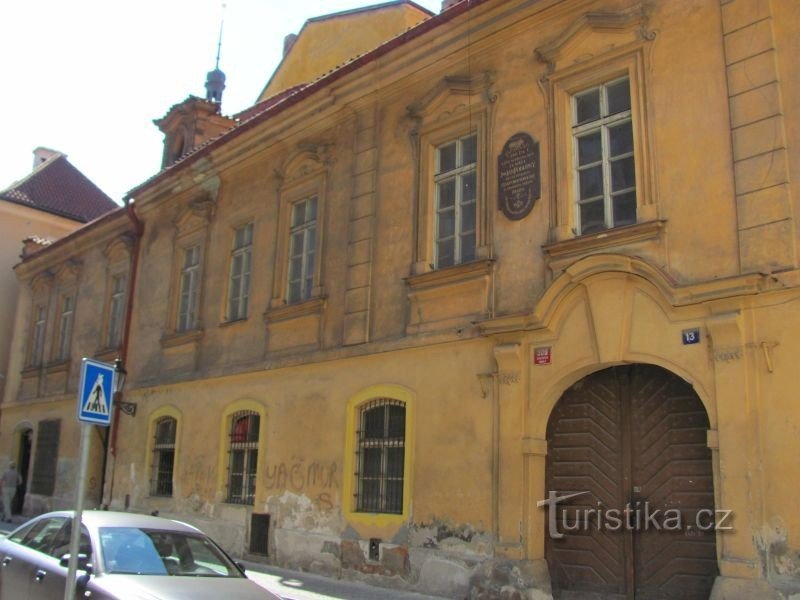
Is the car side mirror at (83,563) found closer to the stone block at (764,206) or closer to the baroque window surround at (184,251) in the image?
the stone block at (764,206)

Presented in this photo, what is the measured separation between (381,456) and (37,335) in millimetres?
14060

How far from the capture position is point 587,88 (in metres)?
9.07

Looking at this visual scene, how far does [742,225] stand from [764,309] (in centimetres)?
83

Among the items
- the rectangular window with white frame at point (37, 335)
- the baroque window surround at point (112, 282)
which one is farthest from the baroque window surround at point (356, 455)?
the rectangular window with white frame at point (37, 335)

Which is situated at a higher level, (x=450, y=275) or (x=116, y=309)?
(x=116, y=309)

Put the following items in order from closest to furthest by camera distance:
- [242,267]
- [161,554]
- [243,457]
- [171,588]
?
[171,588]
[161,554]
[243,457]
[242,267]

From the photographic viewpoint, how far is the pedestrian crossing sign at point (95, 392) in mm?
6137

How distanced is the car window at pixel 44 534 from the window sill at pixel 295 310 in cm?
516

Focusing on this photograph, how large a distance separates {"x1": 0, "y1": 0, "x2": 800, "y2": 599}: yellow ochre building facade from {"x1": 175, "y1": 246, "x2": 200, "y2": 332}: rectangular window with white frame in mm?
1363

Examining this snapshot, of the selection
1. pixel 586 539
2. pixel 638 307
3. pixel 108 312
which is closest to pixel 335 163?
pixel 638 307

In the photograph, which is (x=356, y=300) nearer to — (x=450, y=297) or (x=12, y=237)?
(x=450, y=297)

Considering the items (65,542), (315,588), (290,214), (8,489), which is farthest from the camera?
(8,489)

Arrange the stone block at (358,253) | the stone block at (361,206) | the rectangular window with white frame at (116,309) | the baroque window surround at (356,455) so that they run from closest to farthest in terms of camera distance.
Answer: the baroque window surround at (356,455) < the stone block at (358,253) < the stone block at (361,206) < the rectangular window with white frame at (116,309)

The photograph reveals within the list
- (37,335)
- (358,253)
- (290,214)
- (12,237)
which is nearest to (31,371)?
(37,335)
